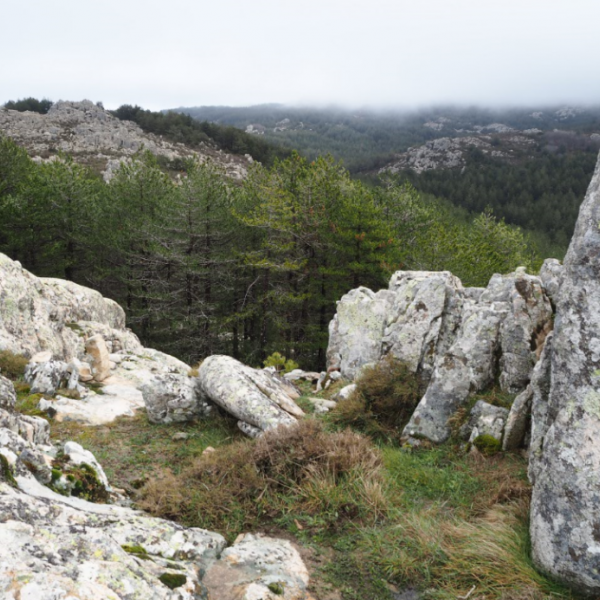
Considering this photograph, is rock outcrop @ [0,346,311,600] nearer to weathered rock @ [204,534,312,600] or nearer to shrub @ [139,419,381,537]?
weathered rock @ [204,534,312,600]

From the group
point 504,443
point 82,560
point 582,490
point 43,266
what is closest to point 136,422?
point 82,560

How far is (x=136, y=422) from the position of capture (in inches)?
358

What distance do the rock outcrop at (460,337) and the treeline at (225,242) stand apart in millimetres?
11683

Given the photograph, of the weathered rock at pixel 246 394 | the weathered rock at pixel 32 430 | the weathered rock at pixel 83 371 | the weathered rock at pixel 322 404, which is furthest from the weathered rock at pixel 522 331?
the weathered rock at pixel 83 371

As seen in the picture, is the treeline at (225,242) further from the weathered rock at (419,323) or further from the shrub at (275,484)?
the shrub at (275,484)

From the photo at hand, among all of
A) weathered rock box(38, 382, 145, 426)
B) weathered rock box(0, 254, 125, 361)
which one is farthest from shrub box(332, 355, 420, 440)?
weathered rock box(0, 254, 125, 361)

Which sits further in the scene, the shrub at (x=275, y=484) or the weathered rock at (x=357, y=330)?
the weathered rock at (x=357, y=330)

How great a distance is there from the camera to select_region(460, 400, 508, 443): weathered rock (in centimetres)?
684

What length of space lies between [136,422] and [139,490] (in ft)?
11.1

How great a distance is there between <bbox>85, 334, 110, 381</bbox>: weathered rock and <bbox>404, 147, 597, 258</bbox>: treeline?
109101mm

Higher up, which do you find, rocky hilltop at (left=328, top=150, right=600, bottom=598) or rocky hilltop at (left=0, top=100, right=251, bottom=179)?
rocky hilltop at (left=0, top=100, right=251, bottom=179)

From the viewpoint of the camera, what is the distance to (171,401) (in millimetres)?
9156

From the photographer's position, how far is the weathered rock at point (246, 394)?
8023 mm

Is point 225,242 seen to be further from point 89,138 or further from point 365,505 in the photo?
point 89,138
